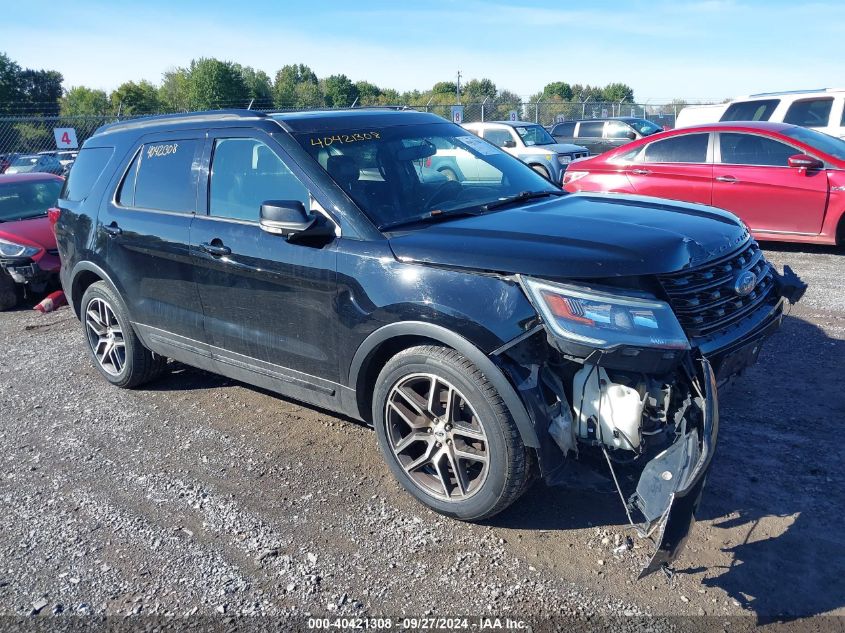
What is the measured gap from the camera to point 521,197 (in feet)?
13.9

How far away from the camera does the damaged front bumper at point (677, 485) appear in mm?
2586

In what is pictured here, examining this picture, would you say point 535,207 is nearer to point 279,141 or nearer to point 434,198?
point 434,198

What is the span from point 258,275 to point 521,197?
5.26ft

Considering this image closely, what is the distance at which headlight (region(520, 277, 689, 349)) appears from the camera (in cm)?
287

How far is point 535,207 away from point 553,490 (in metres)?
1.53

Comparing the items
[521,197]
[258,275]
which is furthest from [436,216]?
[258,275]

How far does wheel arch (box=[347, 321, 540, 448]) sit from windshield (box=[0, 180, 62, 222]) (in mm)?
7029

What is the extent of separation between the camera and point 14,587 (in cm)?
318

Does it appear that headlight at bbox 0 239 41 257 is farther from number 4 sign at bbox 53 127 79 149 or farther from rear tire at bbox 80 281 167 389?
number 4 sign at bbox 53 127 79 149

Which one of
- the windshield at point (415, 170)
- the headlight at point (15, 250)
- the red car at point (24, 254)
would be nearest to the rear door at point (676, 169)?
the windshield at point (415, 170)

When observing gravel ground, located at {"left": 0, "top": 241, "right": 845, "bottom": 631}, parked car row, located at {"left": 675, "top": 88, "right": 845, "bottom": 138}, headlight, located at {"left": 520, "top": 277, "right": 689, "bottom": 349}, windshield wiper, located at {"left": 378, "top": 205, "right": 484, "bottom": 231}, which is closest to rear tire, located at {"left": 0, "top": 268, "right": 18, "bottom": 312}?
gravel ground, located at {"left": 0, "top": 241, "right": 845, "bottom": 631}

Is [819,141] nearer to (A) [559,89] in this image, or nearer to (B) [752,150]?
(B) [752,150]

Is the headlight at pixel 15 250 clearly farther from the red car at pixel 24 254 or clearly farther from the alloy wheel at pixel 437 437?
the alloy wheel at pixel 437 437

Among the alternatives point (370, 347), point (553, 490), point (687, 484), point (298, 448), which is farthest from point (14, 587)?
point (687, 484)
